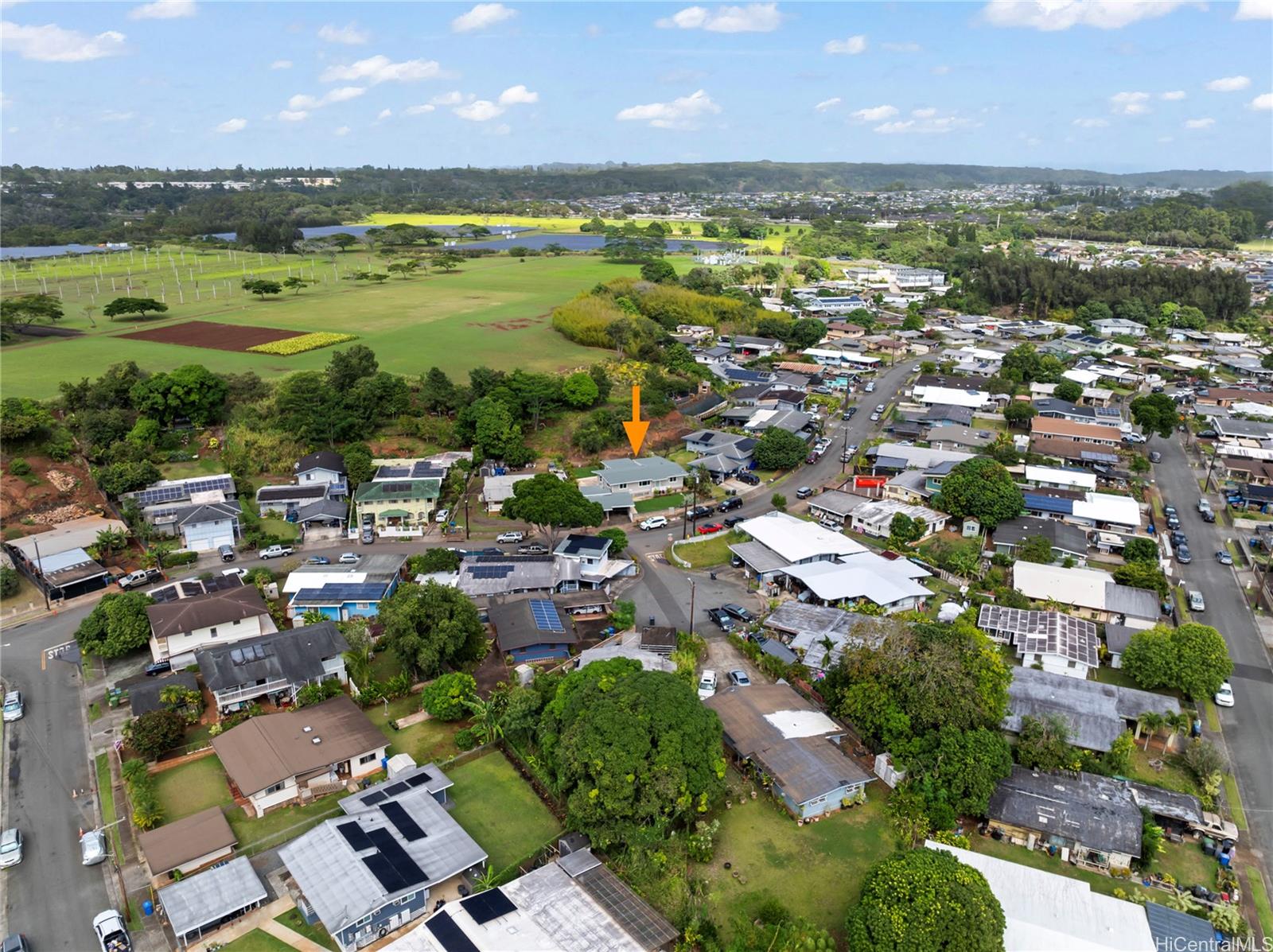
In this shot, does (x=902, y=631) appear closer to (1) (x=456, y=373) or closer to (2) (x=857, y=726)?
(2) (x=857, y=726)

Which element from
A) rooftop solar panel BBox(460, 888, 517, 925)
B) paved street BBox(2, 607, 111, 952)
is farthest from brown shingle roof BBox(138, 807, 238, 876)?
rooftop solar panel BBox(460, 888, 517, 925)

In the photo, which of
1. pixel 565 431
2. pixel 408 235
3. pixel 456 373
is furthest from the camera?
pixel 408 235

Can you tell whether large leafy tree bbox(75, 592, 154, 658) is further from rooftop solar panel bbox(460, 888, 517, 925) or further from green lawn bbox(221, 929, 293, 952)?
rooftop solar panel bbox(460, 888, 517, 925)

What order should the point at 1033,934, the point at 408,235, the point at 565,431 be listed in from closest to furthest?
the point at 1033,934 < the point at 565,431 < the point at 408,235

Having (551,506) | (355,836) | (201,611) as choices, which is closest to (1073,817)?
(355,836)

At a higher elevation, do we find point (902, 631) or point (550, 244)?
point (550, 244)

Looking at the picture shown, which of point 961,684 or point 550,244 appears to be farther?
point 550,244

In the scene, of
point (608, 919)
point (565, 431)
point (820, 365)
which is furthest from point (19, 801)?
point (820, 365)
